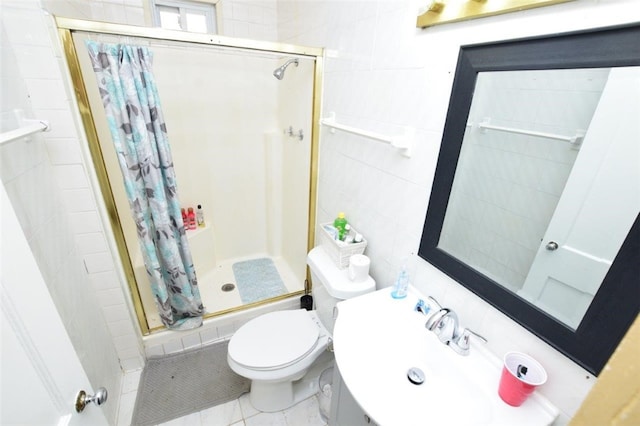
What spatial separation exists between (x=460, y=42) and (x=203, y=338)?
2.08m

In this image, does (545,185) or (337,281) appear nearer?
(545,185)

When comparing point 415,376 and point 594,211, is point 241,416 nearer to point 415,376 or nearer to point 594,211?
point 415,376

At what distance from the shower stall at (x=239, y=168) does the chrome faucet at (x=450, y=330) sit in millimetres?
1170

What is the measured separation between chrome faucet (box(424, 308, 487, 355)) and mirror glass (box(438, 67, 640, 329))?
0.59 ft

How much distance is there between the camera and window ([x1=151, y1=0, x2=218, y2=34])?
6.68 ft

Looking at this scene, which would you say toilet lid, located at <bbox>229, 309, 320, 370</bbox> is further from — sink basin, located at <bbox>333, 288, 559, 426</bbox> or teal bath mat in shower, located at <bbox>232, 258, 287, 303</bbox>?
teal bath mat in shower, located at <bbox>232, 258, 287, 303</bbox>

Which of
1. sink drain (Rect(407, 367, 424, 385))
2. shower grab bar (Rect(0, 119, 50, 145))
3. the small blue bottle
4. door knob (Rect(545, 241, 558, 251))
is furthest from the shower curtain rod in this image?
sink drain (Rect(407, 367, 424, 385))

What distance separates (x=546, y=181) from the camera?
768mm

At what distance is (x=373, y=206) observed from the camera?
51.0 inches

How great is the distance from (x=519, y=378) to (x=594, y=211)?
1.48ft

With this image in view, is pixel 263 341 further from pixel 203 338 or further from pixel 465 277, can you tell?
pixel 465 277

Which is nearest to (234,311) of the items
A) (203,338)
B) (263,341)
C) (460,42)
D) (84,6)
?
(203,338)

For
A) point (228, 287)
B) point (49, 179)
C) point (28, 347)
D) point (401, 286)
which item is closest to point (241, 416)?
point (228, 287)

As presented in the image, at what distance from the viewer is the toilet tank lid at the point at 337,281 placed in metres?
1.25
